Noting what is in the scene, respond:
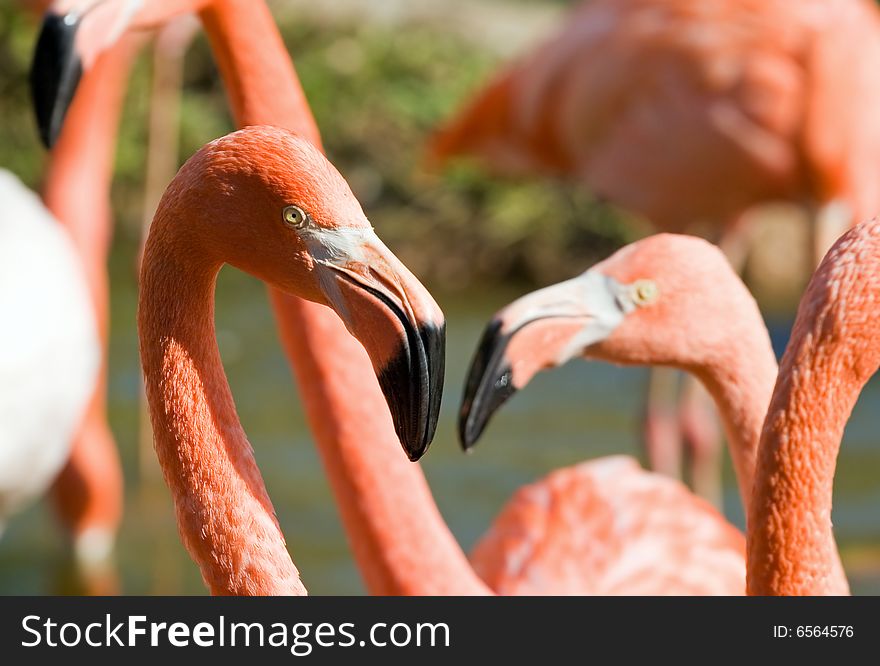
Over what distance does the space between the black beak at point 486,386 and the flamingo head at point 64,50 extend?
607 mm

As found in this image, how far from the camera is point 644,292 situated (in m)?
1.98

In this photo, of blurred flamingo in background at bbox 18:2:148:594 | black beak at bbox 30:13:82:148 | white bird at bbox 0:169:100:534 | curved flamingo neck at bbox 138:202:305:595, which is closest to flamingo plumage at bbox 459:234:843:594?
curved flamingo neck at bbox 138:202:305:595

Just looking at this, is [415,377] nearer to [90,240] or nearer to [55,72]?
[55,72]

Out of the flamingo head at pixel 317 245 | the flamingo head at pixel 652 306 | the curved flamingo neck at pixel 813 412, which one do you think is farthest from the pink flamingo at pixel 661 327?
the flamingo head at pixel 317 245

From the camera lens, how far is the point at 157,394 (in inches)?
60.6

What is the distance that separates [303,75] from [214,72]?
1.67ft

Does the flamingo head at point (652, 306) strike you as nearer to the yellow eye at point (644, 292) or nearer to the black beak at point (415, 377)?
the yellow eye at point (644, 292)

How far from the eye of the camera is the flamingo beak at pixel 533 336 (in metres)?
1.87

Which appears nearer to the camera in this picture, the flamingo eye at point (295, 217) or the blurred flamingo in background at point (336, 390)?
the flamingo eye at point (295, 217)

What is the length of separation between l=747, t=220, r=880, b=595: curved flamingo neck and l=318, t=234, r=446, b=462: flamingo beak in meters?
0.42

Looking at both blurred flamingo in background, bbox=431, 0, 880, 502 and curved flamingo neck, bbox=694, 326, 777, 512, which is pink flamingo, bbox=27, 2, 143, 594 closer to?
blurred flamingo in background, bbox=431, 0, 880, 502

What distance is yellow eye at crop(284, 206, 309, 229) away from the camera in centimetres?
143
